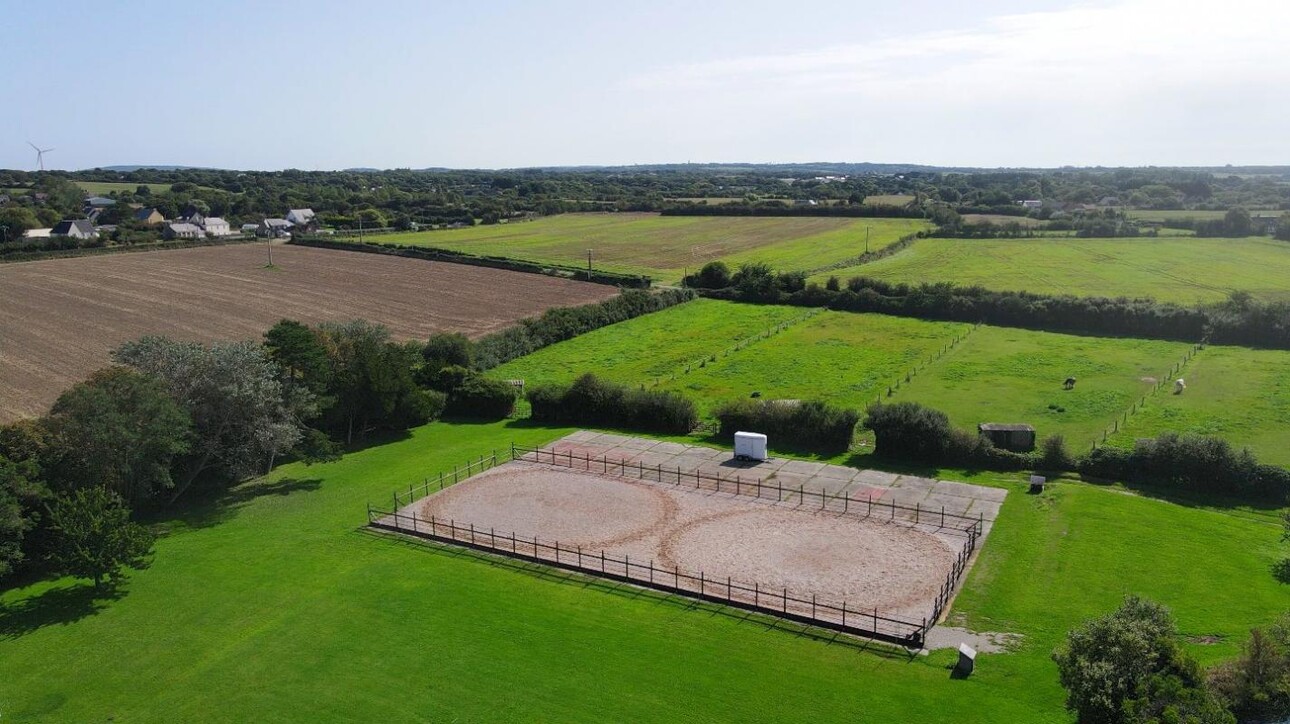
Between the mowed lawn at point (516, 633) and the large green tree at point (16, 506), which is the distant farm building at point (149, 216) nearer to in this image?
the large green tree at point (16, 506)

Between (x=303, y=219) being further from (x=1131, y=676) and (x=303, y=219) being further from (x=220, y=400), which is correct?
(x=1131, y=676)

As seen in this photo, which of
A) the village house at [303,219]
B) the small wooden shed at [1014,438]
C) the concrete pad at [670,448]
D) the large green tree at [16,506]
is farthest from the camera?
the village house at [303,219]

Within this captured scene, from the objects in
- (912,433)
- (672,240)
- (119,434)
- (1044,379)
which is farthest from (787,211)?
(119,434)

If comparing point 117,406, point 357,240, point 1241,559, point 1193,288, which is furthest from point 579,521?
point 357,240

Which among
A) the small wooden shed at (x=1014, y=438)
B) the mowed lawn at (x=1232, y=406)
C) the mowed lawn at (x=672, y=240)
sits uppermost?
the mowed lawn at (x=672, y=240)

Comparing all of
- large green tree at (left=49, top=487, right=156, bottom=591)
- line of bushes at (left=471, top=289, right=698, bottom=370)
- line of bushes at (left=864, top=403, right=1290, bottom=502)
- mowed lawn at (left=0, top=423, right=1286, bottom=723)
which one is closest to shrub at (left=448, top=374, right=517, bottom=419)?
line of bushes at (left=471, top=289, right=698, bottom=370)

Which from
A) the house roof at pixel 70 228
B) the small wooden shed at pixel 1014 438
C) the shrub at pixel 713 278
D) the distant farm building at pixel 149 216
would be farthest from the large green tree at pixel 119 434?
the distant farm building at pixel 149 216
